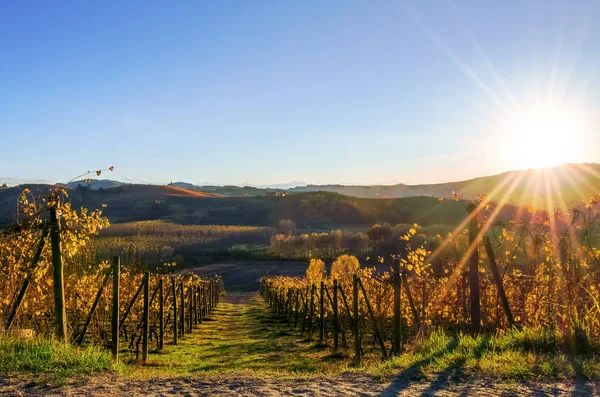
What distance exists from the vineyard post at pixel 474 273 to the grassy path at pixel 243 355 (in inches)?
87.6

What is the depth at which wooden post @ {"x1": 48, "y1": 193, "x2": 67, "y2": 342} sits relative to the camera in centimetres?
726

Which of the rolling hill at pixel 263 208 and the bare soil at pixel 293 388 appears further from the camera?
the rolling hill at pixel 263 208

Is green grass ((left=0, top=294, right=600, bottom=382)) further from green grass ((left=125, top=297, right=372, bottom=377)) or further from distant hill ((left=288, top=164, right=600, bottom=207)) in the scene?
distant hill ((left=288, top=164, right=600, bottom=207))

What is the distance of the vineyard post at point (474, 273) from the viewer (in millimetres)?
7672

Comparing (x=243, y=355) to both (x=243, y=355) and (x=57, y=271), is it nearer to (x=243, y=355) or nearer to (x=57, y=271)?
(x=243, y=355)

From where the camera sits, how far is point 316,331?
53.1 feet

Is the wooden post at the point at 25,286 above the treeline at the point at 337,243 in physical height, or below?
above

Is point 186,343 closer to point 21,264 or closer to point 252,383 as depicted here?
point 21,264

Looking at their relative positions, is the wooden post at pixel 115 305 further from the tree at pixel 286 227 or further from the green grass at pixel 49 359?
the tree at pixel 286 227

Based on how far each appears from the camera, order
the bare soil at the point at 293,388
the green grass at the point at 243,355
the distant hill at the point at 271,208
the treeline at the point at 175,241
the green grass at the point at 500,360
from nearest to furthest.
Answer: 1. the bare soil at the point at 293,388
2. the green grass at the point at 500,360
3. the green grass at the point at 243,355
4. the treeline at the point at 175,241
5. the distant hill at the point at 271,208

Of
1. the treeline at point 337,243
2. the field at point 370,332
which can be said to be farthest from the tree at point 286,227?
the field at point 370,332

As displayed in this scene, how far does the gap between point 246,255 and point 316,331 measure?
53.8 metres

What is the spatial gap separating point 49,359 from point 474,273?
627cm

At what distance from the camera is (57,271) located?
7371 mm
